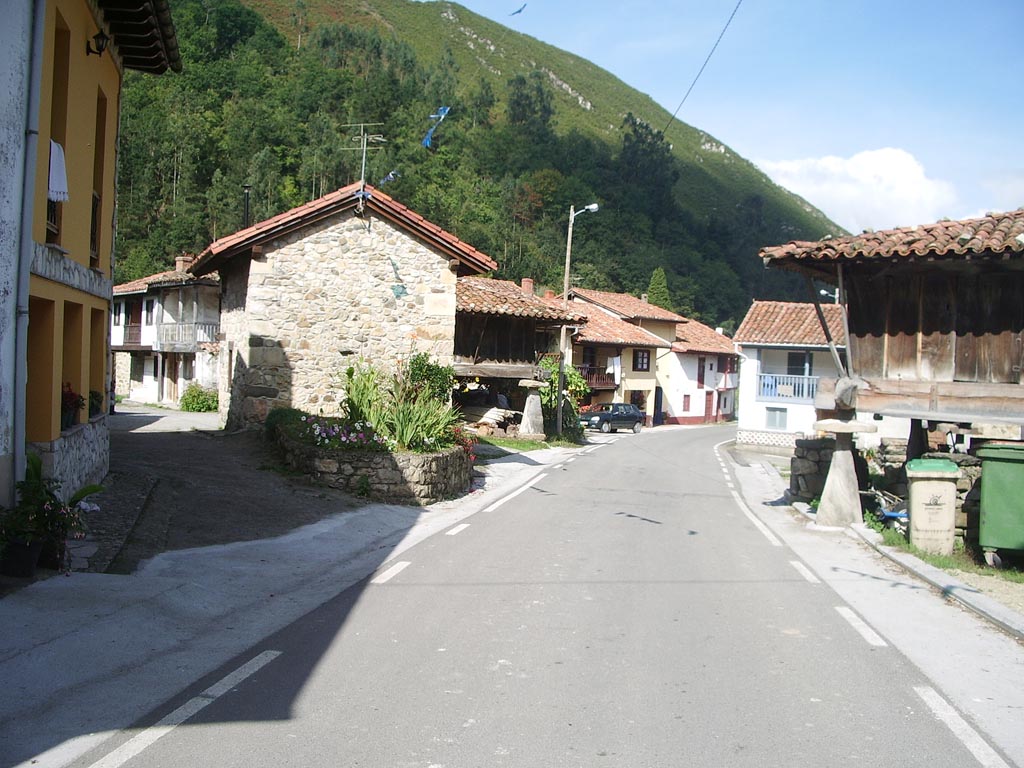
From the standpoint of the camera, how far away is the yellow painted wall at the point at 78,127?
8945 millimetres

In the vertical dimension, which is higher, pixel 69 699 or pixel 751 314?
pixel 751 314

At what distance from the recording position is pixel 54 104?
10.0 m

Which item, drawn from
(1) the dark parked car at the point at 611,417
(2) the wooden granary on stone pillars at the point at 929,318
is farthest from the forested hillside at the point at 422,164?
(2) the wooden granary on stone pillars at the point at 929,318

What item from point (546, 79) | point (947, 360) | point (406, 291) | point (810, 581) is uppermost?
point (546, 79)

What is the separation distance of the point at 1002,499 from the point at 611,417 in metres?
35.4

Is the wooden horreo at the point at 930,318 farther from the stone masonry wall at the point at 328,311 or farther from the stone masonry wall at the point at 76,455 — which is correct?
the stone masonry wall at the point at 76,455

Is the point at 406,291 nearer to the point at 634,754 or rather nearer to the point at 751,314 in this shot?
the point at 634,754

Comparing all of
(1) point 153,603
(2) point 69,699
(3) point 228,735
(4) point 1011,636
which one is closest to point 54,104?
(1) point 153,603

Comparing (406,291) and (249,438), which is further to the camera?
A: (406,291)

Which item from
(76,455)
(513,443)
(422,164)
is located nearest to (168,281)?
(513,443)

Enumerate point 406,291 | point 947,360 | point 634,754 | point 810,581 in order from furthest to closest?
point 406,291, point 947,360, point 810,581, point 634,754

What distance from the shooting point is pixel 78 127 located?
34.6ft

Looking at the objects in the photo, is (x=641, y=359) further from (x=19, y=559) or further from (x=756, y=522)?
(x=19, y=559)

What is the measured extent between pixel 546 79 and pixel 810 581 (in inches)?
5735
